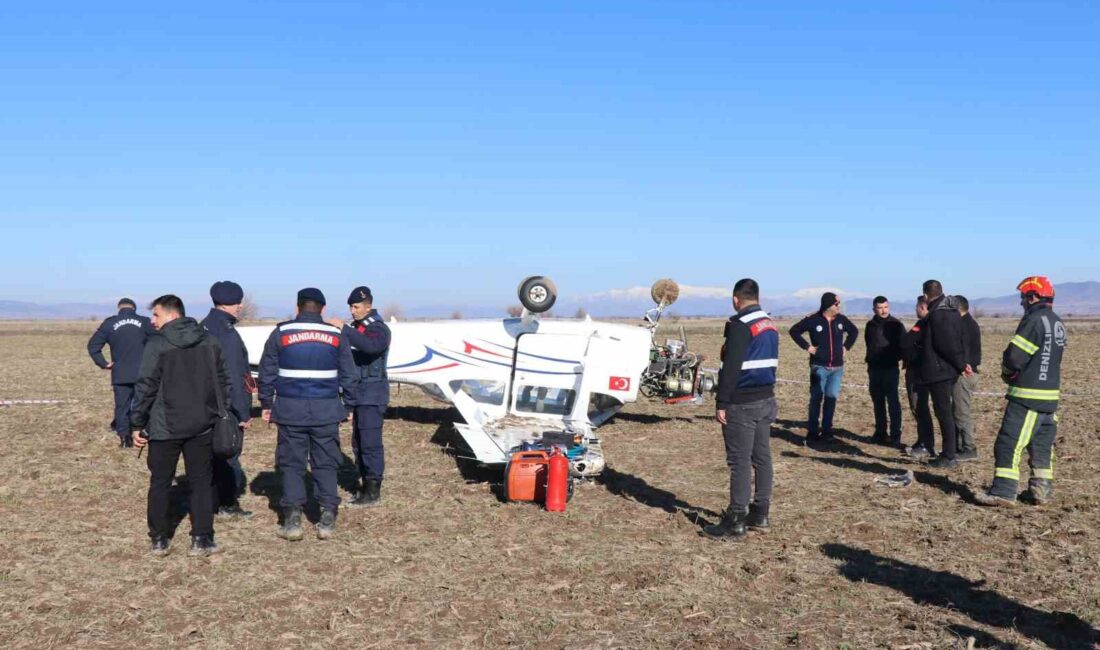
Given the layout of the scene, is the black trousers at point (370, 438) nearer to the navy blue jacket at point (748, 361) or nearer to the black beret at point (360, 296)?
the black beret at point (360, 296)

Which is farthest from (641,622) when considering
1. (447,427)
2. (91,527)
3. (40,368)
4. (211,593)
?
(40,368)

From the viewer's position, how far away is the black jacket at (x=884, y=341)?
1296 centimetres

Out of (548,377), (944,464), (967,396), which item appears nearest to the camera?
(944,464)

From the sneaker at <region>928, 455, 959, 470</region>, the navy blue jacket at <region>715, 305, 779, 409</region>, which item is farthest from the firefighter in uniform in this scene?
the navy blue jacket at <region>715, 305, 779, 409</region>

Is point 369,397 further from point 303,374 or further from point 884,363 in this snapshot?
point 884,363

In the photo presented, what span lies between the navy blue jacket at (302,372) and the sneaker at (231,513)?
147cm

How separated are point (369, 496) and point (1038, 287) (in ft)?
25.5

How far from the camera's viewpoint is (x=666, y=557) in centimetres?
759

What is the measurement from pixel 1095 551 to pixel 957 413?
3936mm

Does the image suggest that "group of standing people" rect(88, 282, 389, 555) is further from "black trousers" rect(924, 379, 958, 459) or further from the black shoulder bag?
"black trousers" rect(924, 379, 958, 459)

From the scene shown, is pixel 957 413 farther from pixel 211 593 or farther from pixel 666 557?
pixel 211 593

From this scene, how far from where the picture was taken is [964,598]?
655cm

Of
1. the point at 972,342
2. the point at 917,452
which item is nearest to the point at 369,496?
the point at 917,452

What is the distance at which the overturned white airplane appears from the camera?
12430 mm
